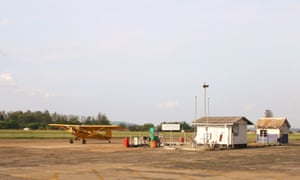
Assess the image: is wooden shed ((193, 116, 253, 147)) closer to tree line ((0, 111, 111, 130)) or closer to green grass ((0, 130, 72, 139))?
green grass ((0, 130, 72, 139))

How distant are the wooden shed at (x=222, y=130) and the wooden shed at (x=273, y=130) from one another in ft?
26.7

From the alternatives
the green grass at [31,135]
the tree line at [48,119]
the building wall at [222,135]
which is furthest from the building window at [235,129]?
the tree line at [48,119]

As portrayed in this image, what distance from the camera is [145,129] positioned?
154m

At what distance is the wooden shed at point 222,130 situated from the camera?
4133 centimetres

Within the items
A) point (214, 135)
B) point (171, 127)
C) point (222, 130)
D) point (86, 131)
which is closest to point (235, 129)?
point (222, 130)

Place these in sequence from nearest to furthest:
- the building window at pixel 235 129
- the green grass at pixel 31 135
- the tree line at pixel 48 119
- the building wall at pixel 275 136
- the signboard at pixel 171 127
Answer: the signboard at pixel 171 127
the building window at pixel 235 129
the building wall at pixel 275 136
the green grass at pixel 31 135
the tree line at pixel 48 119

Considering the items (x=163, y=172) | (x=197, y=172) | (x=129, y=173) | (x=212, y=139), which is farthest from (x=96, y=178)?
(x=212, y=139)

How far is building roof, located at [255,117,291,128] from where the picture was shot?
167 ft

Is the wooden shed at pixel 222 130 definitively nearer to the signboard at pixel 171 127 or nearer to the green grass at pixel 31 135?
the signboard at pixel 171 127

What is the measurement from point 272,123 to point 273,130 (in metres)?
1.05

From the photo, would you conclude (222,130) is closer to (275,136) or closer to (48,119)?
(275,136)

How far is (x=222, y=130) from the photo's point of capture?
137 feet

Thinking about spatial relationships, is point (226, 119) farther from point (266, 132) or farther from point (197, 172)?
point (197, 172)

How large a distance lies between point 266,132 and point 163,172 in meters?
36.2
